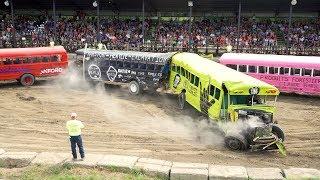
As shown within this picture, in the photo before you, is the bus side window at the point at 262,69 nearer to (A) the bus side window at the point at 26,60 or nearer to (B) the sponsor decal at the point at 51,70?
(B) the sponsor decal at the point at 51,70

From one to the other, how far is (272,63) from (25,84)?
582 inches

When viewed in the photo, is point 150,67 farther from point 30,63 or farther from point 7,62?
point 7,62

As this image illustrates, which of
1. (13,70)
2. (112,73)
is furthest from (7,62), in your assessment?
(112,73)

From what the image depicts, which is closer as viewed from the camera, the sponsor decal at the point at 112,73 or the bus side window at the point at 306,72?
the bus side window at the point at 306,72

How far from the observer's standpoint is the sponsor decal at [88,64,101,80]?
24.8 metres

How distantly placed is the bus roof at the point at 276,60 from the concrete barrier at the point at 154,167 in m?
13.8

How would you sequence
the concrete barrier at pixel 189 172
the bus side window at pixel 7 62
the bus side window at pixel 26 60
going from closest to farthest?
the concrete barrier at pixel 189 172
the bus side window at pixel 7 62
the bus side window at pixel 26 60

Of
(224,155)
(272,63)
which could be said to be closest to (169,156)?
(224,155)

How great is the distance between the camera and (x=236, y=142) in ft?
49.3

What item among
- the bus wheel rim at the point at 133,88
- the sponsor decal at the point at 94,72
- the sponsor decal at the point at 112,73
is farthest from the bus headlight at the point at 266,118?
the sponsor decal at the point at 94,72

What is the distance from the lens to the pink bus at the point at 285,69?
22.9 m

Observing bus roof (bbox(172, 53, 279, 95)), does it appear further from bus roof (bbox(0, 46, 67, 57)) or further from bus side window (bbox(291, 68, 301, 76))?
bus roof (bbox(0, 46, 67, 57))

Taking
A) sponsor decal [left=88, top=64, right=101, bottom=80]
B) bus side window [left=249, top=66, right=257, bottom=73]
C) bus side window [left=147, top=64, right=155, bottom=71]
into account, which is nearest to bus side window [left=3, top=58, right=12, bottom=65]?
sponsor decal [left=88, top=64, right=101, bottom=80]

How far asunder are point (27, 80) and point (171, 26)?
15.7 meters
